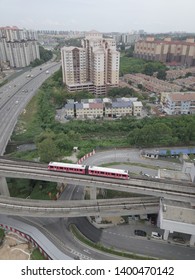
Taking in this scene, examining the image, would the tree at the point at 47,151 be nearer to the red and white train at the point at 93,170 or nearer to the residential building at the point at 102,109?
the red and white train at the point at 93,170

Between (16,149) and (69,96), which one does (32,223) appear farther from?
(69,96)

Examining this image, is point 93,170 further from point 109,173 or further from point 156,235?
point 156,235

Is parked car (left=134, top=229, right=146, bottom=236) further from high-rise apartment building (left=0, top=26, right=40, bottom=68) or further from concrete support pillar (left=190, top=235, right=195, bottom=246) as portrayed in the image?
high-rise apartment building (left=0, top=26, right=40, bottom=68)

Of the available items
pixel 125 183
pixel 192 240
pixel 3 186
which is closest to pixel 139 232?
pixel 192 240

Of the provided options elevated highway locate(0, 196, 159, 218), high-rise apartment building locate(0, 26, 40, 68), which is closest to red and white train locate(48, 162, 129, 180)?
elevated highway locate(0, 196, 159, 218)

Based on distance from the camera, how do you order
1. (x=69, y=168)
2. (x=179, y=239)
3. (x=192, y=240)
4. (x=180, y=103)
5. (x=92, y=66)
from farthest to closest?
(x=92, y=66), (x=180, y=103), (x=69, y=168), (x=179, y=239), (x=192, y=240)
